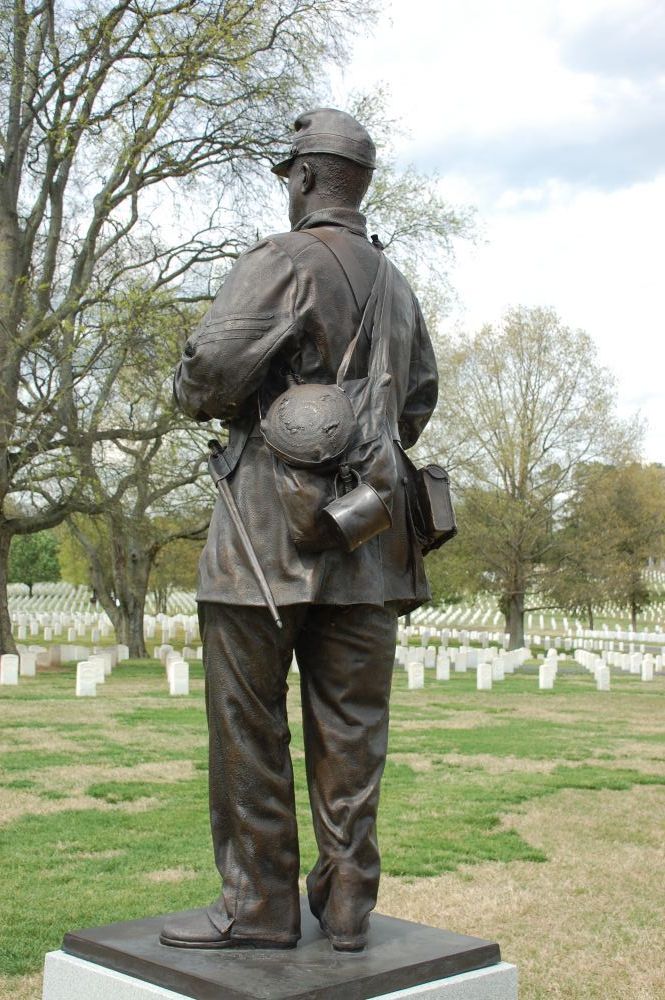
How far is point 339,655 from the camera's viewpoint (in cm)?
387

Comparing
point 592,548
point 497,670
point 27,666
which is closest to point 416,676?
point 497,670

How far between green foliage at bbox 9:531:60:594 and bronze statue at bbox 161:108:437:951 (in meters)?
65.2

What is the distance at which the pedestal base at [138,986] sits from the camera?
3.55m

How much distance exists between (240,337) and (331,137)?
0.85 metres

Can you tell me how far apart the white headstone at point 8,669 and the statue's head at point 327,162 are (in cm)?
1768

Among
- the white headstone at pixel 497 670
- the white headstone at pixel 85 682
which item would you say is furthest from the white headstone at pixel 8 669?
the white headstone at pixel 497 670

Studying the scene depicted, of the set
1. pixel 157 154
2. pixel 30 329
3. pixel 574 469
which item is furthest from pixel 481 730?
pixel 574 469

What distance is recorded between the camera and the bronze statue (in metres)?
3.70

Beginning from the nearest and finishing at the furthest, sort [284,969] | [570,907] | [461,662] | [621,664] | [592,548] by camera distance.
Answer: [284,969]
[570,907]
[461,662]
[621,664]
[592,548]

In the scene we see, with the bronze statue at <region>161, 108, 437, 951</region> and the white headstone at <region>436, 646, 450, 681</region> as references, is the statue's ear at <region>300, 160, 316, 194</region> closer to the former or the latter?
the bronze statue at <region>161, 108, 437, 951</region>

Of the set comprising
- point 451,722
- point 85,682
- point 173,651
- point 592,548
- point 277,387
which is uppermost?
point 592,548

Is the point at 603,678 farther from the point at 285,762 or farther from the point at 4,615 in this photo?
the point at 285,762

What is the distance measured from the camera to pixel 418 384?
14.6 ft

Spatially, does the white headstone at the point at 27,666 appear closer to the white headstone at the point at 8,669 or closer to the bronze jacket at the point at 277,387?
the white headstone at the point at 8,669
